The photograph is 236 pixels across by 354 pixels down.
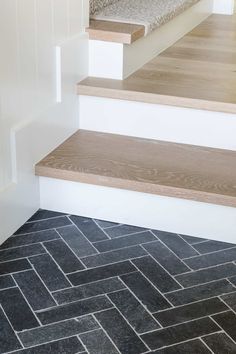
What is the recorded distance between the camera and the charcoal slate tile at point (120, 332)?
1717 mm

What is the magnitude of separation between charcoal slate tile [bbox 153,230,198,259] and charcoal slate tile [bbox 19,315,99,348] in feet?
1.54

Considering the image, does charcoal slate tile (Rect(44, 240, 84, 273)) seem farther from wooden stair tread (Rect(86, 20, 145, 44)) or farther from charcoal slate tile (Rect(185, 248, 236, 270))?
wooden stair tread (Rect(86, 20, 145, 44))

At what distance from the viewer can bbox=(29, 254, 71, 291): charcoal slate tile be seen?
198cm

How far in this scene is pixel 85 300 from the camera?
6.27 feet

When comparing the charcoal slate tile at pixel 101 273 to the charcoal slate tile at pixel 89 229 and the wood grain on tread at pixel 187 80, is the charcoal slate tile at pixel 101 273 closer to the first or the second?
the charcoal slate tile at pixel 89 229

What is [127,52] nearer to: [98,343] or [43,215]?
[43,215]

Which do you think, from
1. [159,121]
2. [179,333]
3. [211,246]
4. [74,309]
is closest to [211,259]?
[211,246]

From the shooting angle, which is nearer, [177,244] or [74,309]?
[74,309]

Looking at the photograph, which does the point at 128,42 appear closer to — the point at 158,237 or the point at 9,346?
the point at 158,237

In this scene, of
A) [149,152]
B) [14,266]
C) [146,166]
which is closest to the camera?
[14,266]

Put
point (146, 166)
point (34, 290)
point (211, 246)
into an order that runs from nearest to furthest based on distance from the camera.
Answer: point (34, 290), point (211, 246), point (146, 166)

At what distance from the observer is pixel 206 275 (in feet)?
6.72

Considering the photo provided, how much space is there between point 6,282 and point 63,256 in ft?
0.75

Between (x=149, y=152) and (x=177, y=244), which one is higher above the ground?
(x=149, y=152)
